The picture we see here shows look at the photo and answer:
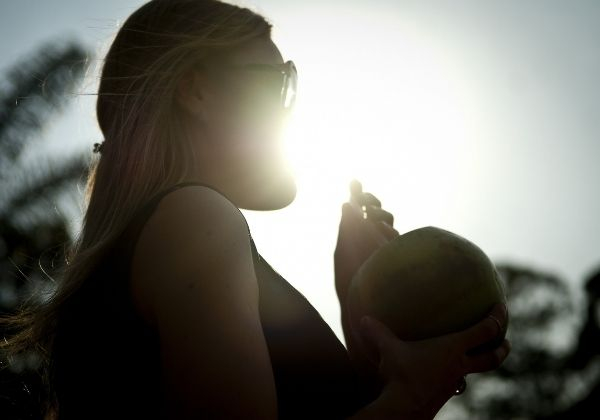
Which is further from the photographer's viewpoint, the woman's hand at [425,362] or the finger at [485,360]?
the finger at [485,360]

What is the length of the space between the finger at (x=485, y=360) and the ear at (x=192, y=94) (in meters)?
1.17

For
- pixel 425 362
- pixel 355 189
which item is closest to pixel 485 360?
pixel 425 362

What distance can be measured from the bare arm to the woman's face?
56 cm

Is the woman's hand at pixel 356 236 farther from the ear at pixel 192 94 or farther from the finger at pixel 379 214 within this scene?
the ear at pixel 192 94

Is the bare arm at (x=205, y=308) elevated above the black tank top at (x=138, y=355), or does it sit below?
above

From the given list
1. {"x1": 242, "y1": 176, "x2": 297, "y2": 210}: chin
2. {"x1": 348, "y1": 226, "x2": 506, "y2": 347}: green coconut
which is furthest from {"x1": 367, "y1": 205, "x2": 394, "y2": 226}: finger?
{"x1": 348, "y1": 226, "x2": 506, "y2": 347}: green coconut

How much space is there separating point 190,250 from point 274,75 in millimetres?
1046

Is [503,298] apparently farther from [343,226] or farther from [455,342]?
[343,226]

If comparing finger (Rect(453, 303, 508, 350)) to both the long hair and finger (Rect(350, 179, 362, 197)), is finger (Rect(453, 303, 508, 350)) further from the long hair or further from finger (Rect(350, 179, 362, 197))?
finger (Rect(350, 179, 362, 197))

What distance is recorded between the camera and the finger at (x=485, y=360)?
1697mm

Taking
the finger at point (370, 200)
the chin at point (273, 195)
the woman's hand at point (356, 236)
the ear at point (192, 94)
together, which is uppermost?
the ear at point (192, 94)

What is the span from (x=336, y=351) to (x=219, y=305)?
0.49m

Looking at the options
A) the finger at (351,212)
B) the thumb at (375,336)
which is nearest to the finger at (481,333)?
the thumb at (375,336)

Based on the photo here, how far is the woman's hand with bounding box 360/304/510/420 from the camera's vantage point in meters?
1.53
